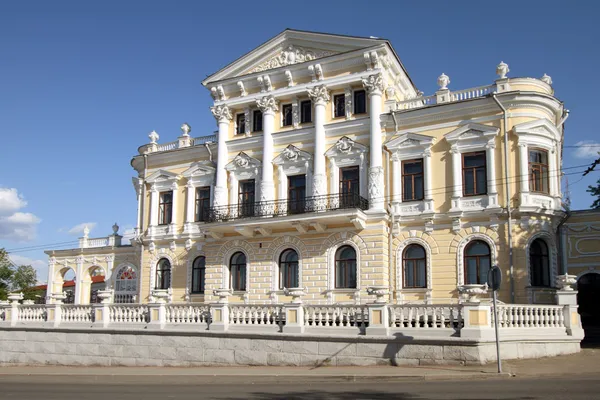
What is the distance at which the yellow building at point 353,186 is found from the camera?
24.1m

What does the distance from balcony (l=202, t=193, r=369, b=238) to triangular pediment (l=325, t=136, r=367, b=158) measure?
6.54 feet

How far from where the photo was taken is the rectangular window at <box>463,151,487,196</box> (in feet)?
81.2

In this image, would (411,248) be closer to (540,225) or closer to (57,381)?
(540,225)

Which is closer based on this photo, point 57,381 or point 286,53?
point 57,381

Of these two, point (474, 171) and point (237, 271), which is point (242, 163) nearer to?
point (237, 271)

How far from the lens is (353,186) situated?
2695 centimetres

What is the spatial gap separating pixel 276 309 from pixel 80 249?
20184 millimetres

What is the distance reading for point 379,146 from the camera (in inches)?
1029

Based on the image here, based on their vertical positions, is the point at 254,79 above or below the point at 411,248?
above

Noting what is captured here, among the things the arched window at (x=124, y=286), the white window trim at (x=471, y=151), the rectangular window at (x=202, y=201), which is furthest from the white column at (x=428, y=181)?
the arched window at (x=124, y=286)

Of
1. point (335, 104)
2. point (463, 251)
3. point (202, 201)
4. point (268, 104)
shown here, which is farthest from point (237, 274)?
point (463, 251)

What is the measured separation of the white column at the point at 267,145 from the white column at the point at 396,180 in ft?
18.8

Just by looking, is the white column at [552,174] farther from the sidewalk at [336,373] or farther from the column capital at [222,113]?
the column capital at [222,113]

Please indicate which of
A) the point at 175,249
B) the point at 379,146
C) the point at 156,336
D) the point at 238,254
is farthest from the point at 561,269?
the point at 175,249
